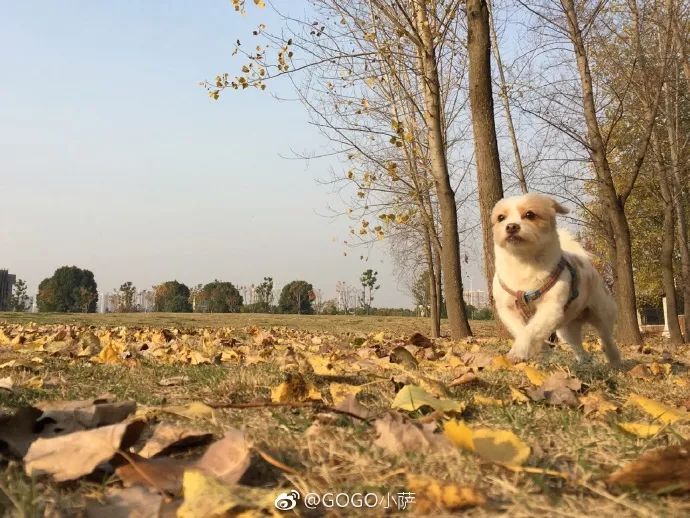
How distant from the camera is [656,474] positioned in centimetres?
144

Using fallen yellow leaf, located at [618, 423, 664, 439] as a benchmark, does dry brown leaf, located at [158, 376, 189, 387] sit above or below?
above

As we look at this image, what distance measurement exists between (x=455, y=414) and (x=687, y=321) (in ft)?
52.6

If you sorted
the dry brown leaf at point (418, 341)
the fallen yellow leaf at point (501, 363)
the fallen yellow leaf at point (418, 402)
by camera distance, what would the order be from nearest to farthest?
the fallen yellow leaf at point (418, 402), the fallen yellow leaf at point (501, 363), the dry brown leaf at point (418, 341)

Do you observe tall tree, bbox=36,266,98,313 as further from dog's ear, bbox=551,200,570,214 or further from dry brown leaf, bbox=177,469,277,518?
dry brown leaf, bbox=177,469,277,518

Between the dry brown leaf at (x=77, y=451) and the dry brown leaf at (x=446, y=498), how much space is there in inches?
31.0

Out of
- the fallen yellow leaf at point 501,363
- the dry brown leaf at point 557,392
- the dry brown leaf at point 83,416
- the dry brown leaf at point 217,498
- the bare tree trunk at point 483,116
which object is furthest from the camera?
the bare tree trunk at point 483,116

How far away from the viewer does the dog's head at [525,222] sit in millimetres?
4965

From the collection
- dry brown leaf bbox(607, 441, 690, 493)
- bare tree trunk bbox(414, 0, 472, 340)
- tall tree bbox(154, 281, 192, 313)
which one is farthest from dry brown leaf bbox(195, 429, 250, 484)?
tall tree bbox(154, 281, 192, 313)

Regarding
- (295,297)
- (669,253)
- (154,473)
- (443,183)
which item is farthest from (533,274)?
(295,297)

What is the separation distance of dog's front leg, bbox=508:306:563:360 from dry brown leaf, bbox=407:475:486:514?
349cm

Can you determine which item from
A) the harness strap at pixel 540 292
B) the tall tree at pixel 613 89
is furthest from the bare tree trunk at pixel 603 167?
the harness strap at pixel 540 292

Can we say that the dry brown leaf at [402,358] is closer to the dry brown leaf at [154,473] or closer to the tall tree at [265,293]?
the dry brown leaf at [154,473]

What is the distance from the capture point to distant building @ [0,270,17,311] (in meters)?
44.1

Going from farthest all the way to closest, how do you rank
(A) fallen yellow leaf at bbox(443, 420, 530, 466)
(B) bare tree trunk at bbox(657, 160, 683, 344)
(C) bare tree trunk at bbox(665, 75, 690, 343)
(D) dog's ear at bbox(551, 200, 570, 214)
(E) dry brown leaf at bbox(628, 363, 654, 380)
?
(C) bare tree trunk at bbox(665, 75, 690, 343) → (B) bare tree trunk at bbox(657, 160, 683, 344) → (D) dog's ear at bbox(551, 200, 570, 214) → (E) dry brown leaf at bbox(628, 363, 654, 380) → (A) fallen yellow leaf at bbox(443, 420, 530, 466)
